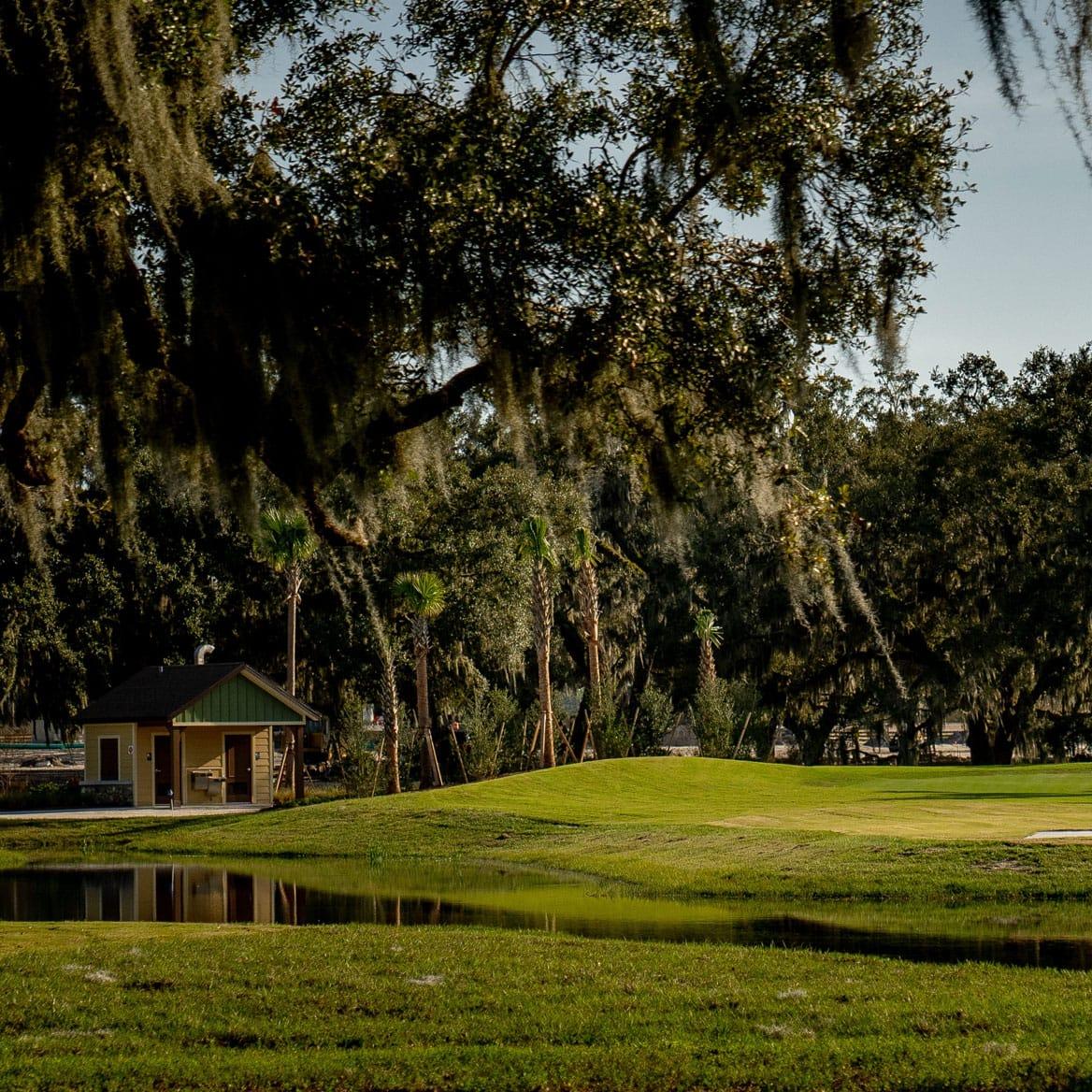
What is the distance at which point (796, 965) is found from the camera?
35.7 ft

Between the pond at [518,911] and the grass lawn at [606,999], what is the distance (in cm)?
38

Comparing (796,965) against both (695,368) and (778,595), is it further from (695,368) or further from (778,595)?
(778,595)

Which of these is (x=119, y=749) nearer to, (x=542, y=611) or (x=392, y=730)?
(x=392, y=730)

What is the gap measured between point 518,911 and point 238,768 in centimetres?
2118

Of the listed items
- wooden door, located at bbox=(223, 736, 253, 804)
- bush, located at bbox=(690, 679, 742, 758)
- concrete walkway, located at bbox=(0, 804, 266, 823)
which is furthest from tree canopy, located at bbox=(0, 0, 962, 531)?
bush, located at bbox=(690, 679, 742, 758)

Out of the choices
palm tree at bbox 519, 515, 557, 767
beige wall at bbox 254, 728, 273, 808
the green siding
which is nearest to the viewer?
the green siding

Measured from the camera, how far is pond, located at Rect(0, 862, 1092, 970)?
42.9ft

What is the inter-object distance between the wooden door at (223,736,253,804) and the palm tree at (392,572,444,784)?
4472 millimetres

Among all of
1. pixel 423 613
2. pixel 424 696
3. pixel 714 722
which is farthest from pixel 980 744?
pixel 423 613

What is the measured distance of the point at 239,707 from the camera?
112 ft

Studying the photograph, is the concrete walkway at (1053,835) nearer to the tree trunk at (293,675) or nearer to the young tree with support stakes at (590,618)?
the young tree with support stakes at (590,618)

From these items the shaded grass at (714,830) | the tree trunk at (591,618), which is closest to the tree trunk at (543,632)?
the tree trunk at (591,618)

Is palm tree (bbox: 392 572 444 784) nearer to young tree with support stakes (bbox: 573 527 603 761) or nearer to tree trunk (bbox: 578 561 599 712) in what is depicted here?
young tree with support stakes (bbox: 573 527 603 761)

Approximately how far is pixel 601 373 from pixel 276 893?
12367mm
